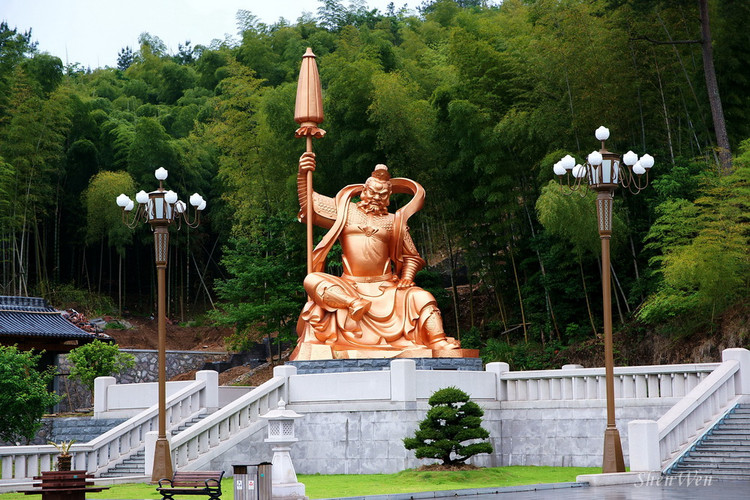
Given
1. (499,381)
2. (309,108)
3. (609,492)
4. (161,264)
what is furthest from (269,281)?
(609,492)

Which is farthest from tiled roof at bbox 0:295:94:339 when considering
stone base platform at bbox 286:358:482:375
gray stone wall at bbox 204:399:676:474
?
gray stone wall at bbox 204:399:676:474

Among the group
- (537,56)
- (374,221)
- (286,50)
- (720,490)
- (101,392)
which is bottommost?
(720,490)

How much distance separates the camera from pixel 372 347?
15.5 m

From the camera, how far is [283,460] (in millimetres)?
9906

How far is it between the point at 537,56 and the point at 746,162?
460 centimetres

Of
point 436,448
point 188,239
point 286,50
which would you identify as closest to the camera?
point 436,448

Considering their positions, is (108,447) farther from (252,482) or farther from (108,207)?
(108,207)

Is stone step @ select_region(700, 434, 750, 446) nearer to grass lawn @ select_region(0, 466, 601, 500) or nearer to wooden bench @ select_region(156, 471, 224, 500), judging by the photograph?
grass lawn @ select_region(0, 466, 601, 500)

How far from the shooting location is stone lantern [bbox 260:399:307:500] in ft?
31.9

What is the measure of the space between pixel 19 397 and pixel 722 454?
9877 millimetres

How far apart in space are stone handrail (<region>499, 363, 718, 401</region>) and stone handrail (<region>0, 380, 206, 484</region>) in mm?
4995

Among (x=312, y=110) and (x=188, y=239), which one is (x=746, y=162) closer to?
(x=312, y=110)

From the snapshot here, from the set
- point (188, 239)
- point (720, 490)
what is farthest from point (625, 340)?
point (188, 239)

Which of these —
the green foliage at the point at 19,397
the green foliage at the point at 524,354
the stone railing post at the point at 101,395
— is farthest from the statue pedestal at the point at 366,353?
the green foliage at the point at 524,354
